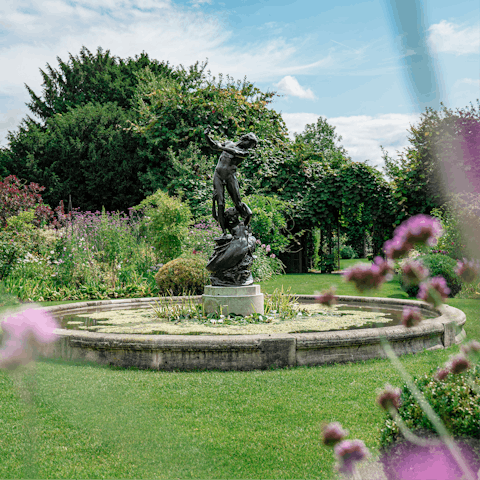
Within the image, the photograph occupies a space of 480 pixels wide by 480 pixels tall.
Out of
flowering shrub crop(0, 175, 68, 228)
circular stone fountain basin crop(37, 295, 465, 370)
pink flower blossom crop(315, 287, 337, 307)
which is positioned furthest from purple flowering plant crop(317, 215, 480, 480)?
flowering shrub crop(0, 175, 68, 228)

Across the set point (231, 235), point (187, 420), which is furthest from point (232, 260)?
point (187, 420)

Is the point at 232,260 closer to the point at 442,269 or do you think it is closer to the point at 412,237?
the point at 442,269

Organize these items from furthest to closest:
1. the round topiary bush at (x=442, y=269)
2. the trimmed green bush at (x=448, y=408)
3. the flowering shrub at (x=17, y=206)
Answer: the flowering shrub at (x=17, y=206), the round topiary bush at (x=442, y=269), the trimmed green bush at (x=448, y=408)

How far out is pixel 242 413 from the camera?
3135mm

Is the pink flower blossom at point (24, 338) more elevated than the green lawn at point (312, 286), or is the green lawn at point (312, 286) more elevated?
the pink flower blossom at point (24, 338)

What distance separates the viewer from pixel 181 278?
9.59 metres

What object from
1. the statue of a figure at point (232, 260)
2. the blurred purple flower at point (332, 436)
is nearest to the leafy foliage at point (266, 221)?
the statue of a figure at point (232, 260)

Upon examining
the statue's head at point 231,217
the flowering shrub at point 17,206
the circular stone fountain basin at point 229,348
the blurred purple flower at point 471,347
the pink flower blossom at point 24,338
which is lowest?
the circular stone fountain basin at point 229,348

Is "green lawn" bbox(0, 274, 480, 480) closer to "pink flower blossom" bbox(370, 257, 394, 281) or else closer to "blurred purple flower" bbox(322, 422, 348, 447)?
"pink flower blossom" bbox(370, 257, 394, 281)

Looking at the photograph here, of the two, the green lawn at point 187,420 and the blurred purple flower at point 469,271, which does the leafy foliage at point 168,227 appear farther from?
the blurred purple flower at point 469,271

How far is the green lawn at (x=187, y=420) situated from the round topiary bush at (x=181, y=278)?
5.19 metres

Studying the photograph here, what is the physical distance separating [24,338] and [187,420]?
215 centimetres

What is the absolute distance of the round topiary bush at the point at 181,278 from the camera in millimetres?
9602

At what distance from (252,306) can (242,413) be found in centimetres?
324
